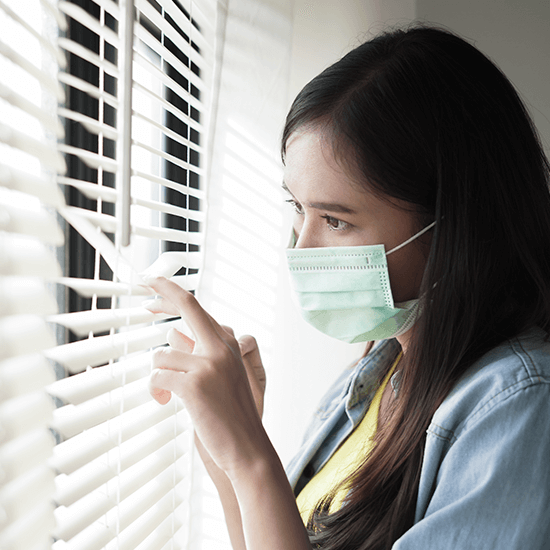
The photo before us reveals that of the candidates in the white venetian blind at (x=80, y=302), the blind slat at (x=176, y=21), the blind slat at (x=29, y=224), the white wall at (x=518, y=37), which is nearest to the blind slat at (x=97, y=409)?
the white venetian blind at (x=80, y=302)

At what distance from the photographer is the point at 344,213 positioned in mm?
826

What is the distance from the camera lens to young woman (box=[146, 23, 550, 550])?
0.63 m

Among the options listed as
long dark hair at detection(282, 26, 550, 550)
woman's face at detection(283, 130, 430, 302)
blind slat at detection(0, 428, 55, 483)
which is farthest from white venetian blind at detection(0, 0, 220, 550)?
long dark hair at detection(282, 26, 550, 550)

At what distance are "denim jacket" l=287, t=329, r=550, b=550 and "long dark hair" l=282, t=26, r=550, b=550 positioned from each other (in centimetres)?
6

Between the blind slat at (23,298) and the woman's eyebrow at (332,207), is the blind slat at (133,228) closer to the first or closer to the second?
the blind slat at (23,298)

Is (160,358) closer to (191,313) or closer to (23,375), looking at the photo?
(191,313)

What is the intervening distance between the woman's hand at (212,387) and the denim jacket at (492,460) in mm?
245

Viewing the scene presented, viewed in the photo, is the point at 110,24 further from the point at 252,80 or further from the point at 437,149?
the point at 437,149

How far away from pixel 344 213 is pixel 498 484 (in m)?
0.47

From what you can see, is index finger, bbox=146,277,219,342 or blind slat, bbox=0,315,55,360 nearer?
blind slat, bbox=0,315,55,360

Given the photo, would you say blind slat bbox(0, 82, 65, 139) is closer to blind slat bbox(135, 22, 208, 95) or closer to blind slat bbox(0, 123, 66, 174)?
blind slat bbox(0, 123, 66, 174)

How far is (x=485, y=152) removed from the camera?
0.79m

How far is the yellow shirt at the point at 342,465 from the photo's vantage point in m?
0.90

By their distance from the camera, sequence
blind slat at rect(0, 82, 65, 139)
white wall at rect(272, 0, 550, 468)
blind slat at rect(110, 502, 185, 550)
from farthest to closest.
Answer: white wall at rect(272, 0, 550, 468)
blind slat at rect(110, 502, 185, 550)
blind slat at rect(0, 82, 65, 139)
